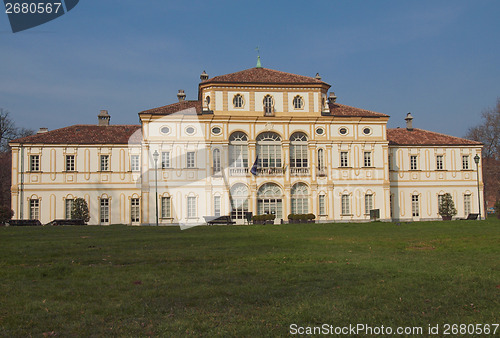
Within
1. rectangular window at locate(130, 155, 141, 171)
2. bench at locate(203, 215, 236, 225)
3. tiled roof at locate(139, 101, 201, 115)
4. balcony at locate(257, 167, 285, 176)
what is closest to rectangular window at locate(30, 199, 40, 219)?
rectangular window at locate(130, 155, 141, 171)

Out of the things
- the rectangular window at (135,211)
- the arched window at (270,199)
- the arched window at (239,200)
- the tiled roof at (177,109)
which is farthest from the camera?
the rectangular window at (135,211)

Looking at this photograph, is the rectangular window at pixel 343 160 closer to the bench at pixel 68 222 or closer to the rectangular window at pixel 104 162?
the rectangular window at pixel 104 162

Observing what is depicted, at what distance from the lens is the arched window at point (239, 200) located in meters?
47.7

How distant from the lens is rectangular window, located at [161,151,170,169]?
4794cm

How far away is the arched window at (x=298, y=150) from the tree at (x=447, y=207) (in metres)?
14.0

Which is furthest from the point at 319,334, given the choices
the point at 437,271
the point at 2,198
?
the point at 2,198

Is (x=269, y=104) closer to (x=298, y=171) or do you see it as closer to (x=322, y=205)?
(x=298, y=171)

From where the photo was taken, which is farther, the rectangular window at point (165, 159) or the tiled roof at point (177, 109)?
the tiled roof at point (177, 109)

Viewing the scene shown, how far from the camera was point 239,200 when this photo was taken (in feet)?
158

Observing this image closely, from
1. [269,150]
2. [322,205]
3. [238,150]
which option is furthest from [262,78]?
[322,205]

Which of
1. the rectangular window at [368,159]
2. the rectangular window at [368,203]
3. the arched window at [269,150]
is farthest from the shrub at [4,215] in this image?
the rectangular window at [368,159]

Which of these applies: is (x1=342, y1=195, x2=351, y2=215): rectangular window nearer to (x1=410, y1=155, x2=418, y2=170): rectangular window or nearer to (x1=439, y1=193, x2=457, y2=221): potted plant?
(x1=410, y1=155, x2=418, y2=170): rectangular window

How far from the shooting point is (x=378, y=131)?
165ft

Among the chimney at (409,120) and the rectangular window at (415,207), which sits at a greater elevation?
the chimney at (409,120)
